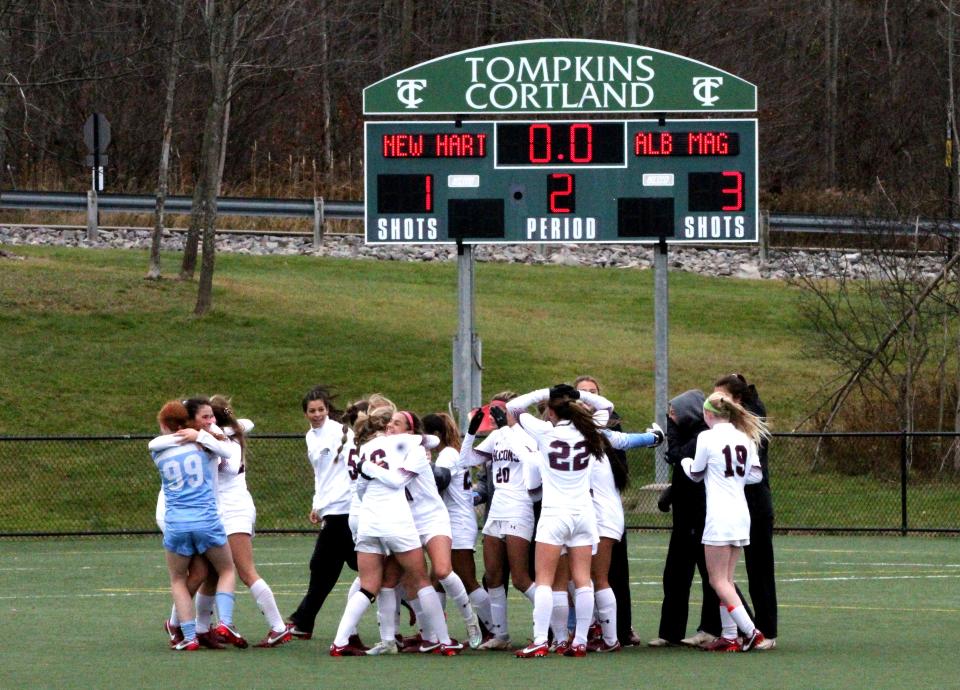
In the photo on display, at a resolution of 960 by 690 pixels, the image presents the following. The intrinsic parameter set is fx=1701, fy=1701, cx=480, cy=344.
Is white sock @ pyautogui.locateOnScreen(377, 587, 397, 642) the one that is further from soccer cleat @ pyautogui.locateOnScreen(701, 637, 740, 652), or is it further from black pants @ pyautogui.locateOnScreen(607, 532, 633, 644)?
soccer cleat @ pyautogui.locateOnScreen(701, 637, 740, 652)

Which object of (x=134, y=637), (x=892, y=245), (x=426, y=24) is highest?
(x=426, y=24)

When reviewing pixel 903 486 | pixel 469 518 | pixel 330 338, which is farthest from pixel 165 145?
pixel 469 518

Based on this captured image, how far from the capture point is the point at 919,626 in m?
12.2

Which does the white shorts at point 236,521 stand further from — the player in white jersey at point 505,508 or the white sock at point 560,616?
the white sock at point 560,616

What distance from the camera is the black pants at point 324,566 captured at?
1156cm

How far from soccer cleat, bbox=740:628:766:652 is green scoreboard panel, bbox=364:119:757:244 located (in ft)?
32.7

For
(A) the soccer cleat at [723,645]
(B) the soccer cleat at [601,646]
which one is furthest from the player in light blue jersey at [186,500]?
(A) the soccer cleat at [723,645]

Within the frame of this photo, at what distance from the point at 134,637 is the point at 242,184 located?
36.4 meters

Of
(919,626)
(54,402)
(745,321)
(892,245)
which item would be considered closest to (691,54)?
(745,321)

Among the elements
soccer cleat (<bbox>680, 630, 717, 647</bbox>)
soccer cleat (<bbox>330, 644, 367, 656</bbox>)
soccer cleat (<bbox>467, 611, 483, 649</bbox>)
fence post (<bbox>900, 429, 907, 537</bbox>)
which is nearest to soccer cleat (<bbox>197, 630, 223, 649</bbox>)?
soccer cleat (<bbox>330, 644, 367, 656</bbox>)

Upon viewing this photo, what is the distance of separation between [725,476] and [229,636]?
3.33 meters

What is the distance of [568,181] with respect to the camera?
20312mm

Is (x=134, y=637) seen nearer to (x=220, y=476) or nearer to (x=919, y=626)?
(x=220, y=476)

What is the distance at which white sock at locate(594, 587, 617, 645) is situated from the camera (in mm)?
10750
